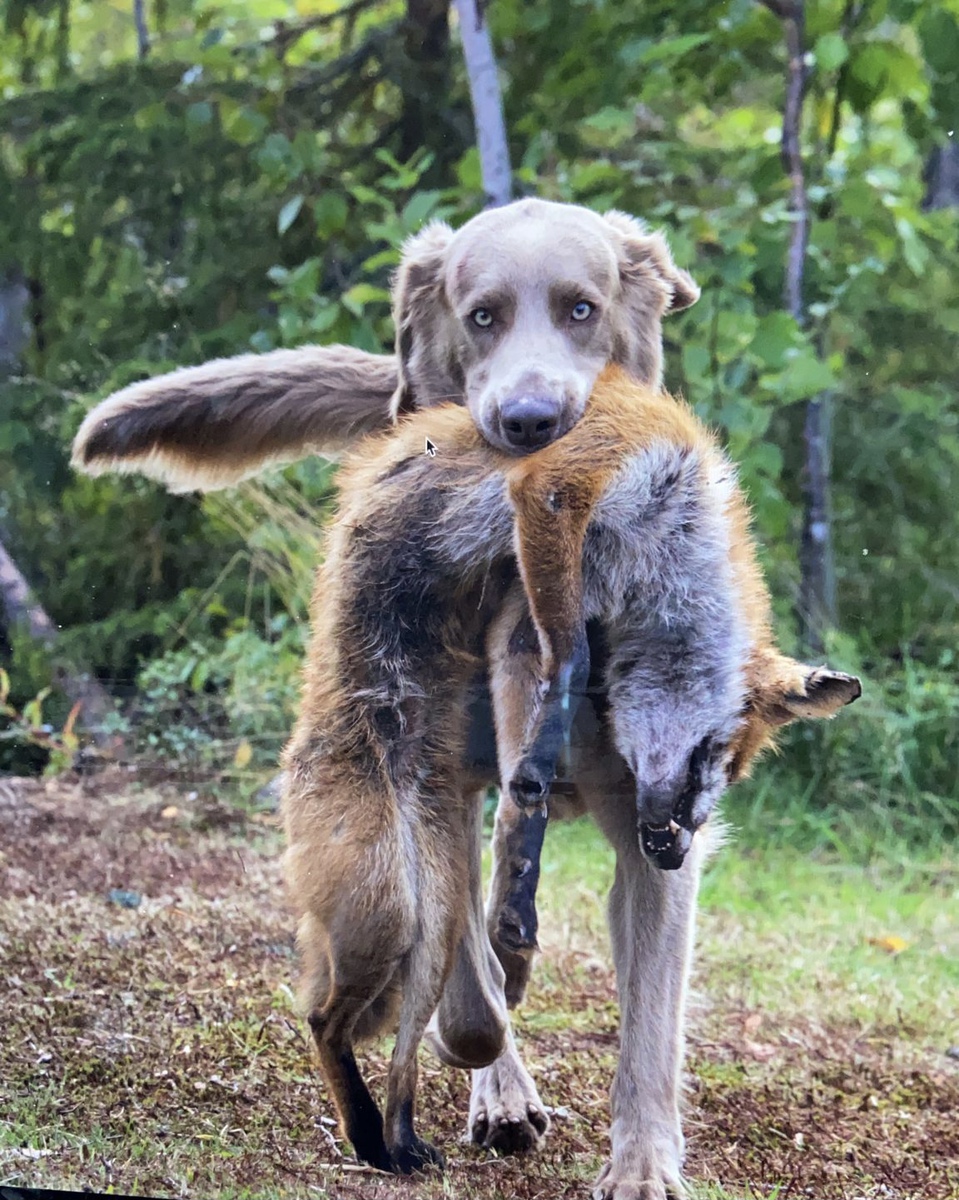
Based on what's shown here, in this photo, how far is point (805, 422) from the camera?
105 inches

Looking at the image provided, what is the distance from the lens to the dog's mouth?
6.73ft

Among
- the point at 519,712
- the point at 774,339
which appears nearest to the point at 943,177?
the point at 774,339

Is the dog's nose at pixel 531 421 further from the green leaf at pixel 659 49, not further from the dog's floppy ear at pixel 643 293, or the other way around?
the green leaf at pixel 659 49

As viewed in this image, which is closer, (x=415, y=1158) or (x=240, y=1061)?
(x=415, y=1158)

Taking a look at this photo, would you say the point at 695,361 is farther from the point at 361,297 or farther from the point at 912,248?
the point at 361,297

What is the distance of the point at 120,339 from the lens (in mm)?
2820

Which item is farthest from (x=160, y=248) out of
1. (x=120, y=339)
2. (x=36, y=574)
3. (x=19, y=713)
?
(x=19, y=713)

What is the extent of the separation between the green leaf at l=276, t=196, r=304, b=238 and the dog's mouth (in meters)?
1.55

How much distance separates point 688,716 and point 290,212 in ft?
4.82

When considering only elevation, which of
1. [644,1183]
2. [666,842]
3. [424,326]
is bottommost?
[644,1183]

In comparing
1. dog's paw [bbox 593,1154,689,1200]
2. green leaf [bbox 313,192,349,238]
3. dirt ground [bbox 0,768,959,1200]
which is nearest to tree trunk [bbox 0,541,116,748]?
dirt ground [bbox 0,768,959,1200]

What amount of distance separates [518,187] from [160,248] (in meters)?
0.84

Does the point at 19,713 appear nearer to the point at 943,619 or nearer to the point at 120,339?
the point at 120,339

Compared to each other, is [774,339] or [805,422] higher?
[774,339]
